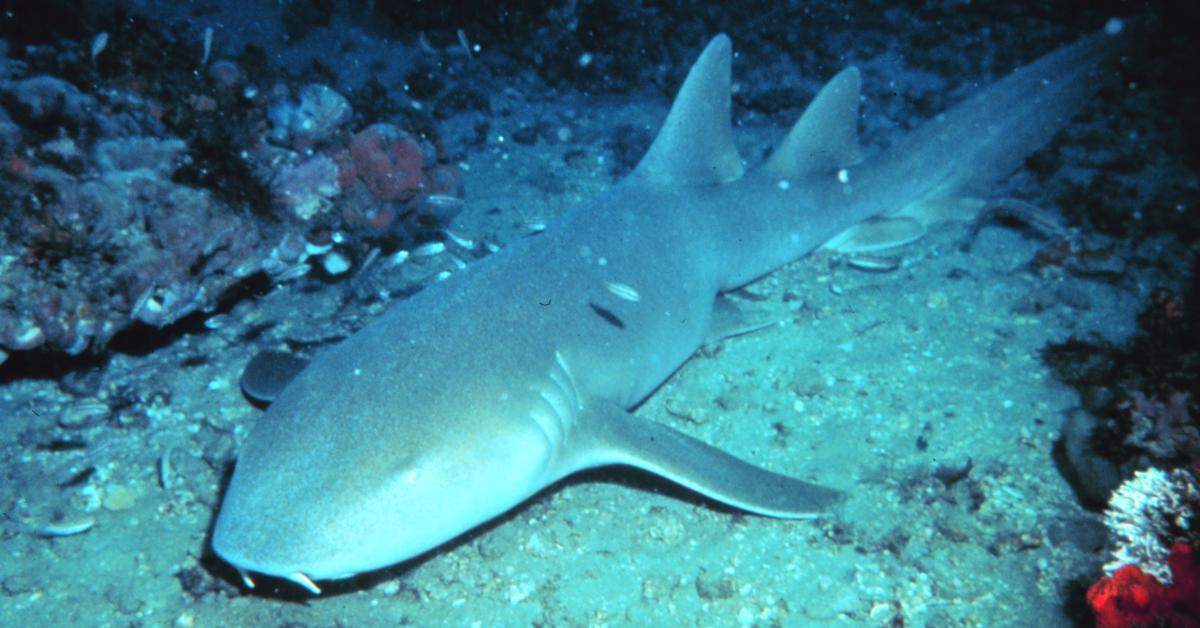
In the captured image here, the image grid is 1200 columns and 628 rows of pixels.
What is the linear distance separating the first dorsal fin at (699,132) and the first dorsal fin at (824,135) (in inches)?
20.1

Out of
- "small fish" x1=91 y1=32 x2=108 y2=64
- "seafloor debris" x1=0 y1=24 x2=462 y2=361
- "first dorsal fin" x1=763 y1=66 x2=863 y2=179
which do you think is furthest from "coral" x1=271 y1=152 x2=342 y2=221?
"first dorsal fin" x1=763 y1=66 x2=863 y2=179

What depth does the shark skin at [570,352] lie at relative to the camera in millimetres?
2283

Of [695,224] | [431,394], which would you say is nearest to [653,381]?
[695,224]

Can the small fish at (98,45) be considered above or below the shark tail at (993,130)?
above

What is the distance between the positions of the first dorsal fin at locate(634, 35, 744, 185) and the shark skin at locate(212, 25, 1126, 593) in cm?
2

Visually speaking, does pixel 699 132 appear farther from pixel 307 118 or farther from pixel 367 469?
pixel 367 469

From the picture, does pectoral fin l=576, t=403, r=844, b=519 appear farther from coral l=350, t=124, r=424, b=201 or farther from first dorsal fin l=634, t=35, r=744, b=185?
coral l=350, t=124, r=424, b=201

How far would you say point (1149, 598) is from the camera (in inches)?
96.5

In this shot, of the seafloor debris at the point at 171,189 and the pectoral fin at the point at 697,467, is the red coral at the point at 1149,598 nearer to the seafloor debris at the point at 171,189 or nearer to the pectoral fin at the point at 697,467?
the pectoral fin at the point at 697,467

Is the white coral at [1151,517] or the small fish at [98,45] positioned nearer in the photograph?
the white coral at [1151,517]

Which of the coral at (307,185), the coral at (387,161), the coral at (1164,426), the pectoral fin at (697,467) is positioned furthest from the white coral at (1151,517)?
the coral at (307,185)

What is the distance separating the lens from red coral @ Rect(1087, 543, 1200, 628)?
2.44 metres

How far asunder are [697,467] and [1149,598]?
1786mm

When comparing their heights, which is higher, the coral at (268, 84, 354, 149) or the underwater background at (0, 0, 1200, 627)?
the coral at (268, 84, 354, 149)
